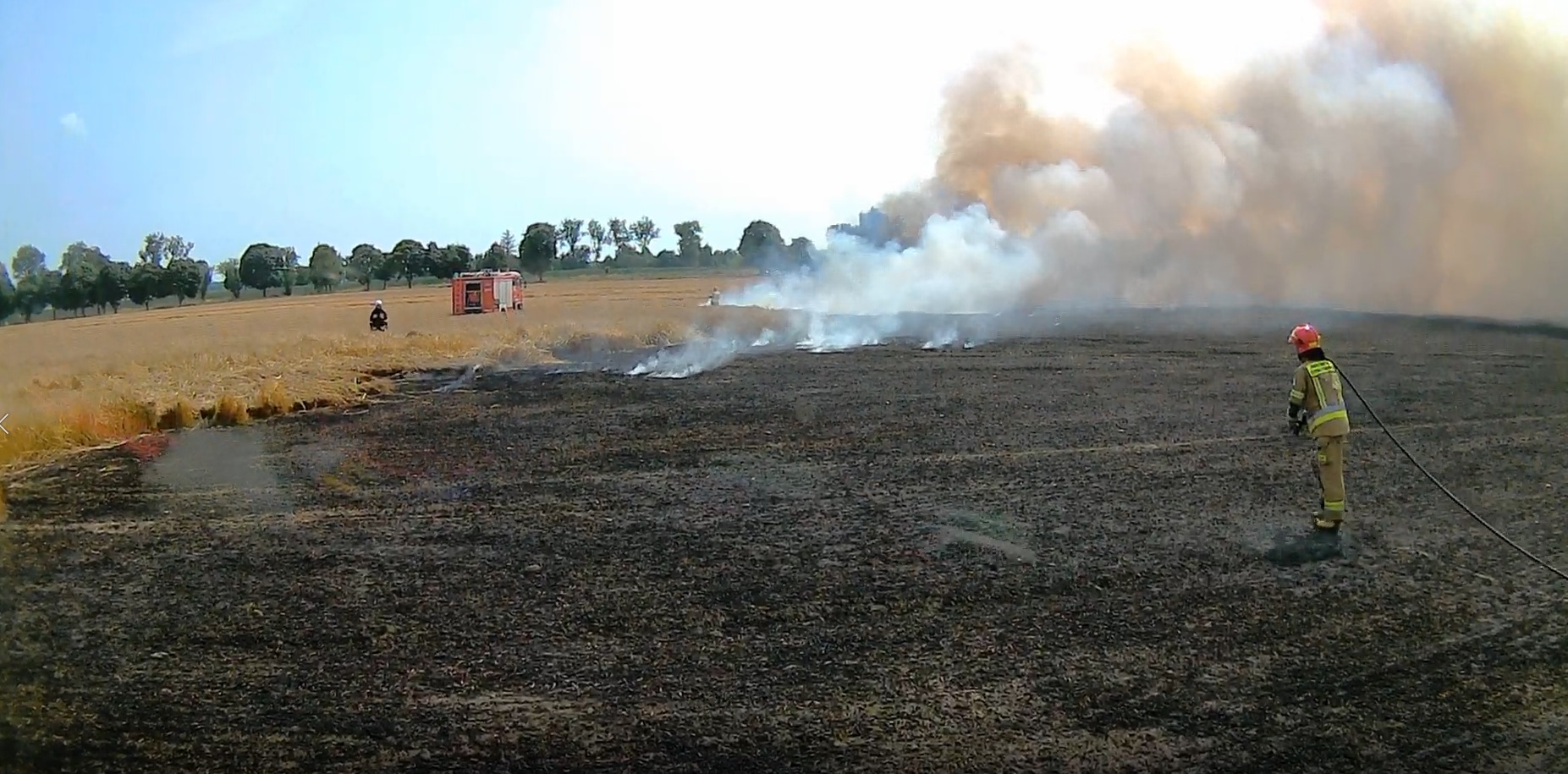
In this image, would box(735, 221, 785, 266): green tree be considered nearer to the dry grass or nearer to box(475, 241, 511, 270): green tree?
the dry grass

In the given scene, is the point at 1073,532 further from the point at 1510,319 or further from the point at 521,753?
the point at 1510,319

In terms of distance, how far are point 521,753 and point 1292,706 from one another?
3.78 meters

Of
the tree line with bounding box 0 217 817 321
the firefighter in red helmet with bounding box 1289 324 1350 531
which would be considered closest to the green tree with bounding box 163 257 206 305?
the tree line with bounding box 0 217 817 321

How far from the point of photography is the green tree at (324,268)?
306ft

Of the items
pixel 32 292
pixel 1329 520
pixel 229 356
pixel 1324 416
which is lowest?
pixel 1329 520

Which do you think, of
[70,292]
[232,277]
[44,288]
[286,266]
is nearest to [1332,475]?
[44,288]

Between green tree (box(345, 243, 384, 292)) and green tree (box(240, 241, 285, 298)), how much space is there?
1377 cm

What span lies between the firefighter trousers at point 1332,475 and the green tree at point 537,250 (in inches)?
4051

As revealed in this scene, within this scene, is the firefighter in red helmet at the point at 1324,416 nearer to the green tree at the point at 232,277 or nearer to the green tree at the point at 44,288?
the green tree at the point at 44,288

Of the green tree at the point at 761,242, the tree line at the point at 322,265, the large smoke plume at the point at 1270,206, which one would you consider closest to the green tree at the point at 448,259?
the tree line at the point at 322,265

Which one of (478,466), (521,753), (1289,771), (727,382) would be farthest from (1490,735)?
(727,382)

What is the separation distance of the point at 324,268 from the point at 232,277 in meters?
14.6

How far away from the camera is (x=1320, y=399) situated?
9031 millimetres

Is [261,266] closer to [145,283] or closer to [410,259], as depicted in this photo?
[410,259]
